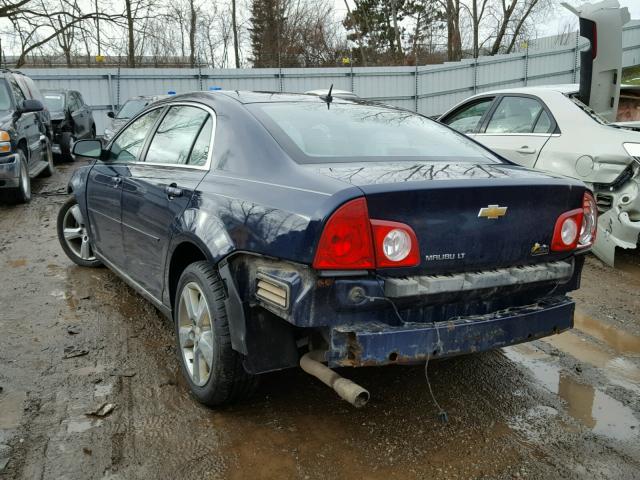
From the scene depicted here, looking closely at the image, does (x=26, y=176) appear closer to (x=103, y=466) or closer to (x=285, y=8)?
(x=103, y=466)

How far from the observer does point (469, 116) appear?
704 cm

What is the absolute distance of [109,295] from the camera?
185 inches

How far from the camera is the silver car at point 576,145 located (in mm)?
5172

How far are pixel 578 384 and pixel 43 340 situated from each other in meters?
3.32

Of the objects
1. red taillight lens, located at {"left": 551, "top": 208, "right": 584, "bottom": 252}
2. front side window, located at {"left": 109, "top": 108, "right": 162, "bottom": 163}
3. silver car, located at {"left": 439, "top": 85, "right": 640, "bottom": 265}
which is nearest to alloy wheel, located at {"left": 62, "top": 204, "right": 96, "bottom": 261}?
front side window, located at {"left": 109, "top": 108, "right": 162, "bottom": 163}

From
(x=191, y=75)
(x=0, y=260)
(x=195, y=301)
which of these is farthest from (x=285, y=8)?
(x=195, y=301)

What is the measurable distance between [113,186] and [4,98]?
20.3 feet

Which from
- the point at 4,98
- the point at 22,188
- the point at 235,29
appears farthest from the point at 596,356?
the point at 235,29

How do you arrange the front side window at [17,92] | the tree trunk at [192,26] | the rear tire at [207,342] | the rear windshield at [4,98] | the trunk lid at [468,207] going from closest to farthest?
the trunk lid at [468,207] → the rear tire at [207,342] → the rear windshield at [4,98] → the front side window at [17,92] → the tree trunk at [192,26]

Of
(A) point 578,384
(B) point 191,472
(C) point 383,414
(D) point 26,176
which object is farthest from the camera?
(D) point 26,176

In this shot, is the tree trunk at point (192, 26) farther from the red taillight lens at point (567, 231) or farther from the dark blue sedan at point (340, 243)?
the red taillight lens at point (567, 231)

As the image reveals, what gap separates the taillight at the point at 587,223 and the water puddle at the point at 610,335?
50.2 inches

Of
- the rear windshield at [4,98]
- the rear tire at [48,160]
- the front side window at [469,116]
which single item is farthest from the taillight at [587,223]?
the rear tire at [48,160]

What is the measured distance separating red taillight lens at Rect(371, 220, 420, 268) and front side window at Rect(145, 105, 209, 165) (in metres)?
1.49
